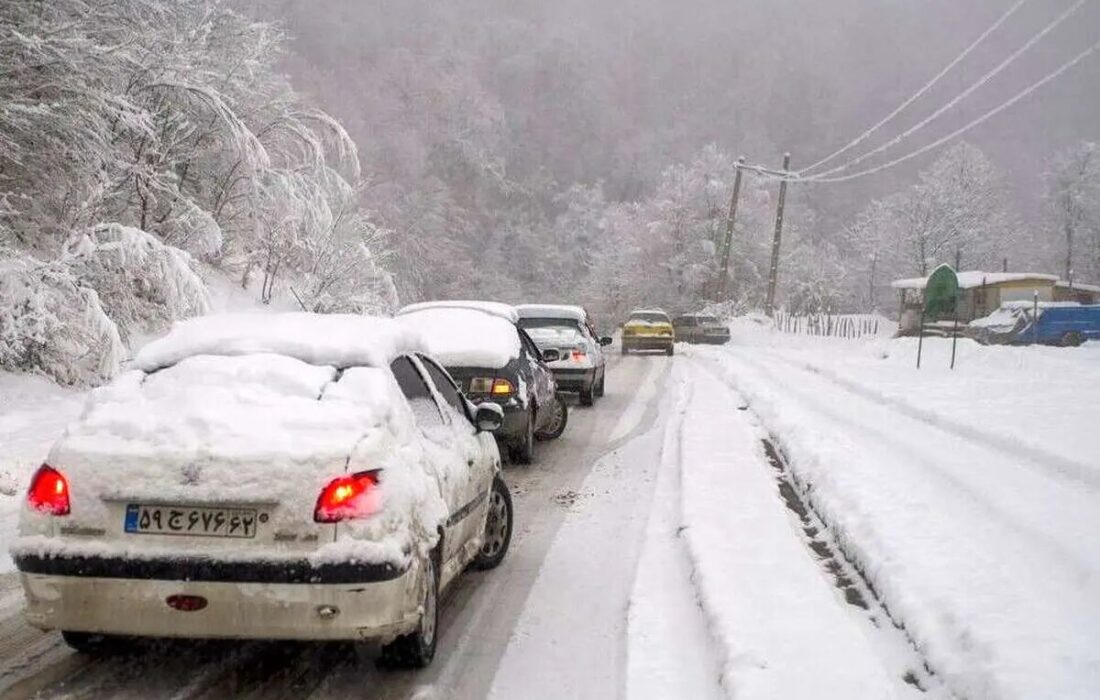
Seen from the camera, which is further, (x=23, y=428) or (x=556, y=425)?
(x=556, y=425)

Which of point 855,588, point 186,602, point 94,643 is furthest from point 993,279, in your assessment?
point 186,602

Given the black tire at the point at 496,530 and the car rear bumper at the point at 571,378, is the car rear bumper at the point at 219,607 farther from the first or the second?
the car rear bumper at the point at 571,378

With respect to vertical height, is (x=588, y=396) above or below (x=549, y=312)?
below

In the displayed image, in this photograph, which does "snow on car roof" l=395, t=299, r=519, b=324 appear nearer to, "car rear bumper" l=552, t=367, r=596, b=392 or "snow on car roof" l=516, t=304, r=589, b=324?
"car rear bumper" l=552, t=367, r=596, b=392

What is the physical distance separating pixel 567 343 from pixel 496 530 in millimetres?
8261

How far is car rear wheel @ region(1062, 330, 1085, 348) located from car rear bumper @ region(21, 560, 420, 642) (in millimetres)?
34073

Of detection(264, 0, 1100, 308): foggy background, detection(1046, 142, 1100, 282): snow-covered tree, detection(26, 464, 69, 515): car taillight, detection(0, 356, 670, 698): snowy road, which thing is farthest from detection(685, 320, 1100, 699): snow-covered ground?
detection(1046, 142, 1100, 282): snow-covered tree

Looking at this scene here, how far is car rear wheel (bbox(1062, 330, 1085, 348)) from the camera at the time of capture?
31.2 m

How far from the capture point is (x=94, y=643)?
3910 millimetres

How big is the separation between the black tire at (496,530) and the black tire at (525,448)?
330 cm

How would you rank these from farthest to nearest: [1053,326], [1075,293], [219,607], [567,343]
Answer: [1075,293] < [1053,326] < [567,343] < [219,607]

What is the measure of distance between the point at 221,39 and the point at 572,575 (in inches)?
647

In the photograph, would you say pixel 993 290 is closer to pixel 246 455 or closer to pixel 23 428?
pixel 23 428

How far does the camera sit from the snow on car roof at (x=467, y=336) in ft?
28.9
